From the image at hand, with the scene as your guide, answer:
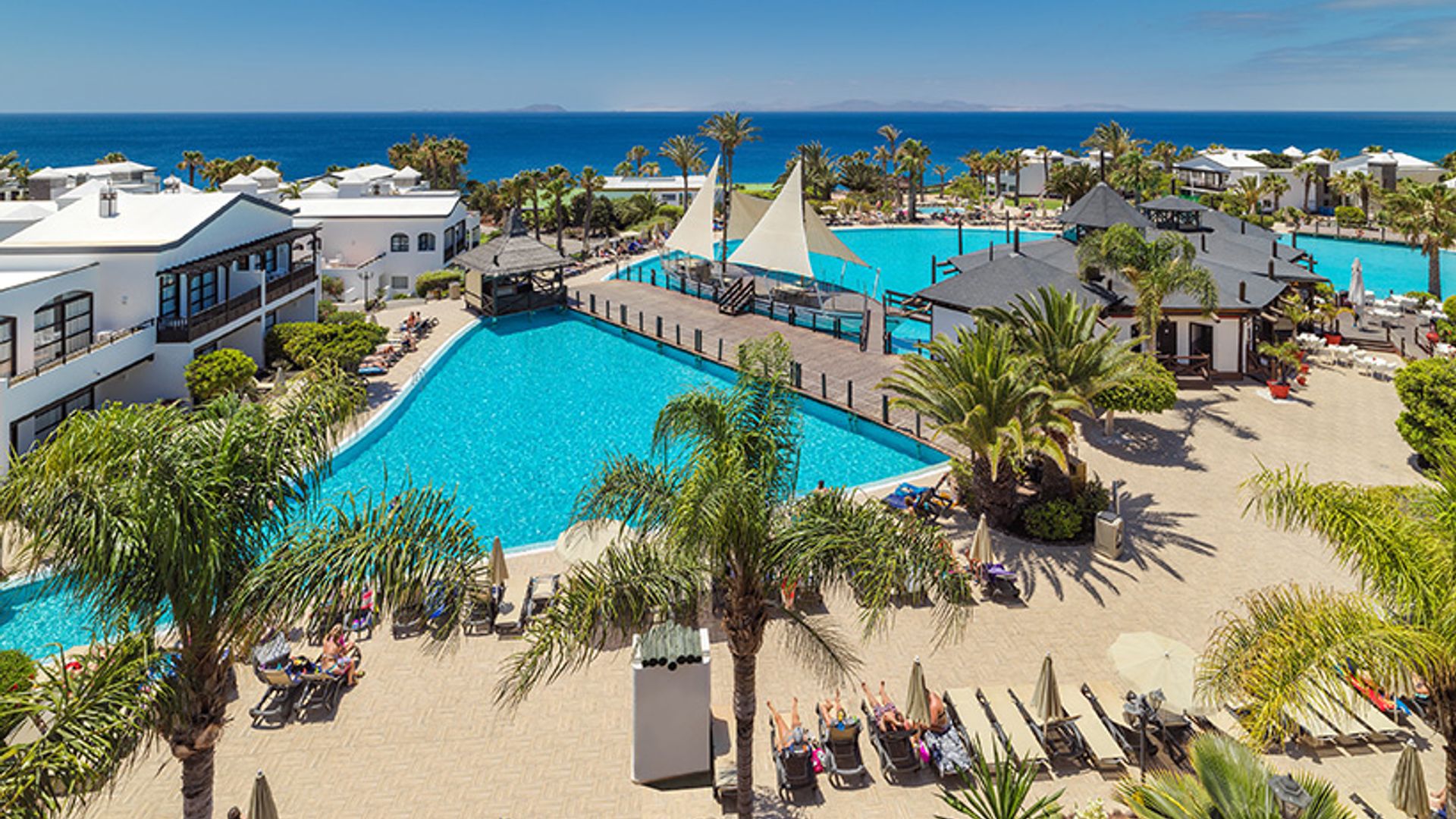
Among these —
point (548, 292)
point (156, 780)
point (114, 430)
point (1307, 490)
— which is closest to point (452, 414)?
point (548, 292)

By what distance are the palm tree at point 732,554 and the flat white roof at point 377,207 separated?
41.1 m

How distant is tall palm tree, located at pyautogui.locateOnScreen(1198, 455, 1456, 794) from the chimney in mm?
33583

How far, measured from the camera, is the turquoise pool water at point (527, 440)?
806 inches

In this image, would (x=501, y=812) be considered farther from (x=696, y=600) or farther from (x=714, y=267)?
(x=714, y=267)

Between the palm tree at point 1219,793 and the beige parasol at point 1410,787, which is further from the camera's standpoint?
the beige parasol at point 1410,787

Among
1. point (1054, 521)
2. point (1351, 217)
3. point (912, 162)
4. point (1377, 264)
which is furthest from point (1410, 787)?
point (912, 162)

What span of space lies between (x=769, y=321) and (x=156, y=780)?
30.1 metres

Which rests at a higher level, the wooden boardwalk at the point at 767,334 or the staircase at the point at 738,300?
the staircase at the point at 738,300

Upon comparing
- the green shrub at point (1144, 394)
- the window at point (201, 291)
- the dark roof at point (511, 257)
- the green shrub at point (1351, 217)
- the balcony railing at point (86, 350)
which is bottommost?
the green shrub at point (1144, 394)

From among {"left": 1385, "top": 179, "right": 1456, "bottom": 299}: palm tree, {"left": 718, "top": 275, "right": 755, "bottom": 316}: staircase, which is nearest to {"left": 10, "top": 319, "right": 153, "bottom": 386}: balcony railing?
{"left": 718, "top": 275, "right": 755, "bottom": 316}: staircase

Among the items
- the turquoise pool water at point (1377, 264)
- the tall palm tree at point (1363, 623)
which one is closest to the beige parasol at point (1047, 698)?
the tall palm tree at point (1363, 623)

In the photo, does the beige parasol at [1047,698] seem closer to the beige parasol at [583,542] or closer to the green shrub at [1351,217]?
the beige parasol at [583,542]

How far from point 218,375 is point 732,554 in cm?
2221

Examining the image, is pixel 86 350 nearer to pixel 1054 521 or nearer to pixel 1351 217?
pixel 1054 521
